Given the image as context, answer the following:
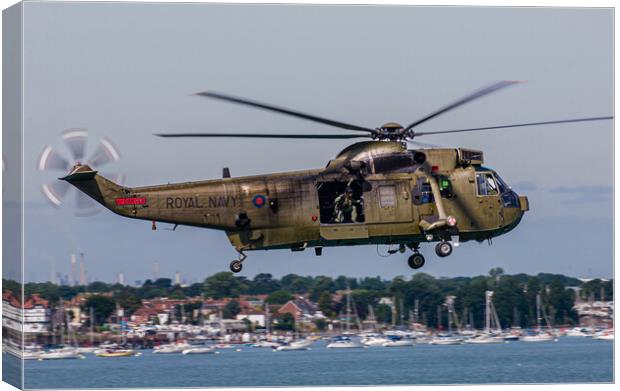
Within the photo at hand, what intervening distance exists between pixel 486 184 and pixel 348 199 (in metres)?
3.71

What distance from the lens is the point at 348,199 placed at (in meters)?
33.5

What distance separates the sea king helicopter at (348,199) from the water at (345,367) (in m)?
28.3

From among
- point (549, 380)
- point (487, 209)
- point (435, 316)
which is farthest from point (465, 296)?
point (487, 209)

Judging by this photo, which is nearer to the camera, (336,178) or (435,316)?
(336,178)

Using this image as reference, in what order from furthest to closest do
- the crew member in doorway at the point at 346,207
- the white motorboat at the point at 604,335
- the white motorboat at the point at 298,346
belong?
1. the white motorboat at the point at 604,335
2. the white motorboat at the point at 298,346
3. the crew member in doorway at the point at 346,207

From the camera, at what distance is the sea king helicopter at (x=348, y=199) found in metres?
32.8

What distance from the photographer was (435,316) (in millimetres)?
84562

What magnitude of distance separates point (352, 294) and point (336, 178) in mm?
53395

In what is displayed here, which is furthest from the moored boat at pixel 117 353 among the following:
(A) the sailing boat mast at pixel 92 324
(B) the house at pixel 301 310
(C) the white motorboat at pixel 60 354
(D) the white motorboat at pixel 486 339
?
(D) the white motorboat at pixel 486 339

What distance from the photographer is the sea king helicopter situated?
107 ft

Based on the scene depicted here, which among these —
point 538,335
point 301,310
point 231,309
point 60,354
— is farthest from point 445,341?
point 60,354

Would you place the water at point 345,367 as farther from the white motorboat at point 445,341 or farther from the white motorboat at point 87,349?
the white motorboat at point 445,341

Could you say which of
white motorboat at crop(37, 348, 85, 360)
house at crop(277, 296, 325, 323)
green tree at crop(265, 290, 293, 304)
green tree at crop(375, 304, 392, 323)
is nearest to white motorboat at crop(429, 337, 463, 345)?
green tree at crop(375, 304, 392, 323)

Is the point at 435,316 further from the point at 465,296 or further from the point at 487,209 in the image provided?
the point at 487,209
